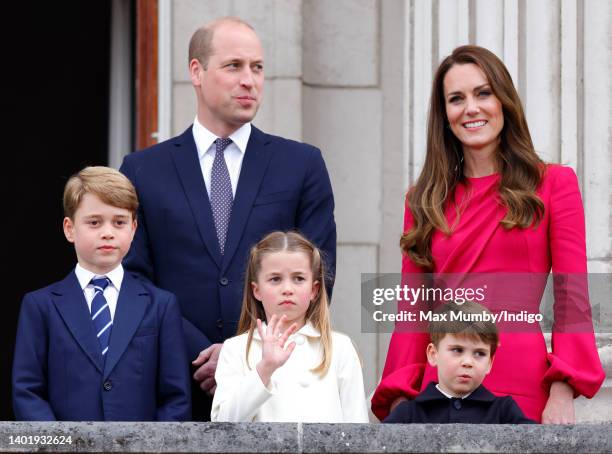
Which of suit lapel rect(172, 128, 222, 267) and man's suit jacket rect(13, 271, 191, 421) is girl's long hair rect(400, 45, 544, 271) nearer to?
suit lapel rect(172, 128, 222, 267)

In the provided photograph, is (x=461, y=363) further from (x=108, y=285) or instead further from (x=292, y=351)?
(x=108, y=285)

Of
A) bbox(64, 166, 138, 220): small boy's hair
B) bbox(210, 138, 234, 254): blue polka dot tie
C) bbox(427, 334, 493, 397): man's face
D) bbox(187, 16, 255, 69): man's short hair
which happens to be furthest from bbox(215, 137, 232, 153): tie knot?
bbox(427, 334, 493, 397): man's face

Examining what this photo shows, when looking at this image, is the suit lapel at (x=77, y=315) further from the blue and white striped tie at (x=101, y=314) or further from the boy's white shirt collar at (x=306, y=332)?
the boy's white shirt collar at (x=306, y=332)

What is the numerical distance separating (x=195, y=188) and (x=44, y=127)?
5.74m

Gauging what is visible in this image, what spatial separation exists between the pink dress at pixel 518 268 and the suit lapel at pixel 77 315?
0.92 m

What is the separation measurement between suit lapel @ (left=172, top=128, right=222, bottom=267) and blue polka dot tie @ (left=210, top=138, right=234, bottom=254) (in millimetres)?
23

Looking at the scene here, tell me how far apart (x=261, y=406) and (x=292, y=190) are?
0.93 meters

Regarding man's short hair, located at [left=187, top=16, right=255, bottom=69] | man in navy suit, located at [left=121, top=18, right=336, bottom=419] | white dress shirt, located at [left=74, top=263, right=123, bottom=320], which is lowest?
white dress shirt, located at [left=74, top=263, right=123, bottom=320]

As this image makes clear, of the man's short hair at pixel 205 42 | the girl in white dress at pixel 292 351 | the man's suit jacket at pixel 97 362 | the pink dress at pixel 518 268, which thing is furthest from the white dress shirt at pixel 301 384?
the man's short hair at pixel 205 42

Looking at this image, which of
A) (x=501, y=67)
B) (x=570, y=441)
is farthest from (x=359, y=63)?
(x=570, y=441)

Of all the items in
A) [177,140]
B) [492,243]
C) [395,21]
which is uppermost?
[395,21]

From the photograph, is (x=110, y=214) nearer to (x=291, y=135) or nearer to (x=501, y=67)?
(x=501, y=67)

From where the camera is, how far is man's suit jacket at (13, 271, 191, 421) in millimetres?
5000

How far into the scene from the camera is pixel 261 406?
4.83 m
